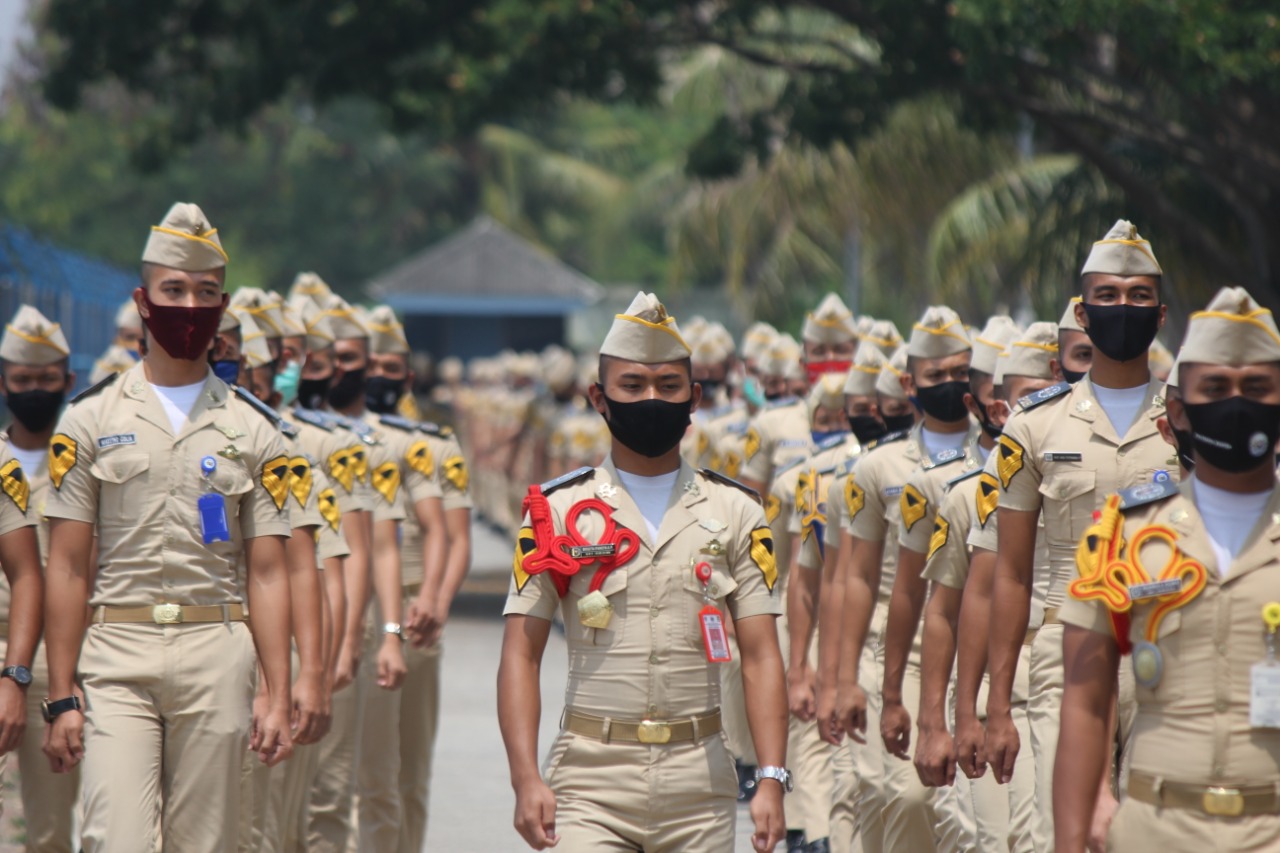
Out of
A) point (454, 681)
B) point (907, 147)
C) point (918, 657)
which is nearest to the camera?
point (918, 657)

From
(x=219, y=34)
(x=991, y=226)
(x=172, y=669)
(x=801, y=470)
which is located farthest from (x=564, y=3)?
(x=172, y=669)

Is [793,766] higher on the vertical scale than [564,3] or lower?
lower

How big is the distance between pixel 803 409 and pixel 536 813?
787 cm

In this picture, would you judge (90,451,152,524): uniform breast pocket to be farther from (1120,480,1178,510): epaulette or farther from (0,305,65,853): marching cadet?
(1120,480,1178,510): epaulette

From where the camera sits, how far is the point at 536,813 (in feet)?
18.9

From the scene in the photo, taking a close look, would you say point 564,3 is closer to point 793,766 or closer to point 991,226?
point 991,226

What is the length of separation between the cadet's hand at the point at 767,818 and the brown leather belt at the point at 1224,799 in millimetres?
1311

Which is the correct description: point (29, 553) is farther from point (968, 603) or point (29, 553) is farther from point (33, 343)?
point (968, 603)

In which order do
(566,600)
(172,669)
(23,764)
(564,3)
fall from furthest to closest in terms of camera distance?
(564,3), (23,764), (172,669), (566,600)

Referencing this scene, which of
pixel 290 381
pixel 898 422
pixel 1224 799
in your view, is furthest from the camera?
pixel 290 381

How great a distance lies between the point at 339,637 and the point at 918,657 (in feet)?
8.15

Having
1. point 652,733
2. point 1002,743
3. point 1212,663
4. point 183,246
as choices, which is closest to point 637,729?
point 652,733

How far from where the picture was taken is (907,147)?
28453 mm

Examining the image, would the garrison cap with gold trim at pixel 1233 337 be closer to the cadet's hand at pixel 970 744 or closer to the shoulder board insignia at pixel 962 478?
the cadet's hand at pixel 970 744
